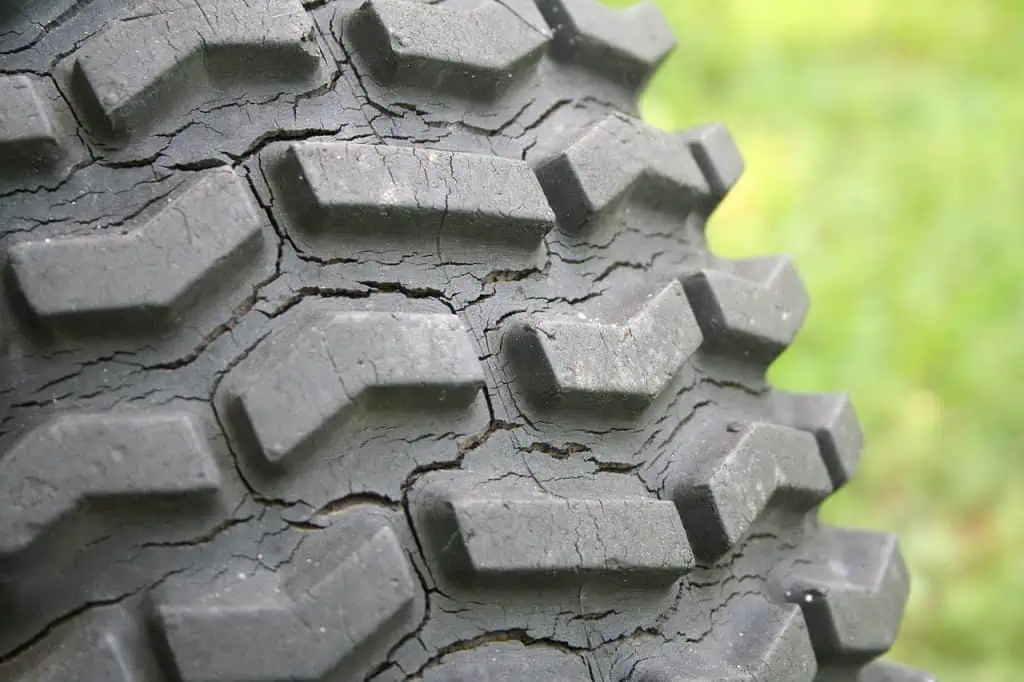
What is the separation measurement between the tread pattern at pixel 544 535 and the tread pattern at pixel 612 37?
0.48 meters

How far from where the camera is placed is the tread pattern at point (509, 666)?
0.80 metres

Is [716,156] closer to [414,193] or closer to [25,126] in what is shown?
[414,193]

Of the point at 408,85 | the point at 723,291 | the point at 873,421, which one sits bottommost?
the point at 873,421

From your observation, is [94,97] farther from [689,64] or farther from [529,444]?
[689,64]

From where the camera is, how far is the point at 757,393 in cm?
114

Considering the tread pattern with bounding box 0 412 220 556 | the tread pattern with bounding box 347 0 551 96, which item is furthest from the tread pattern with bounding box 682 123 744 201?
the tread pattern with bounding box 0 412 220 556

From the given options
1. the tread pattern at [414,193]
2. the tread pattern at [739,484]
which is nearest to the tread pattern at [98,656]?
the tread pattern at [414,193]

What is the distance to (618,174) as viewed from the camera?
3.37 feet

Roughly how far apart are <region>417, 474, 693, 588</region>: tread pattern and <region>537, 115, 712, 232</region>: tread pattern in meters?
0.27

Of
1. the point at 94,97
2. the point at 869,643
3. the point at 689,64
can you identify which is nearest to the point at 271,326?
the point at 94,97

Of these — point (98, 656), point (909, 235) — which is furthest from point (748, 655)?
point (909, 235)

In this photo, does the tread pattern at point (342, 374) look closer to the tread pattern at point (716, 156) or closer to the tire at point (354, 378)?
the tire at point (354, 378)

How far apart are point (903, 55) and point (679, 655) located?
9.49 feet

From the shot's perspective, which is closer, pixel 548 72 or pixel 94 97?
pixel 94 97
